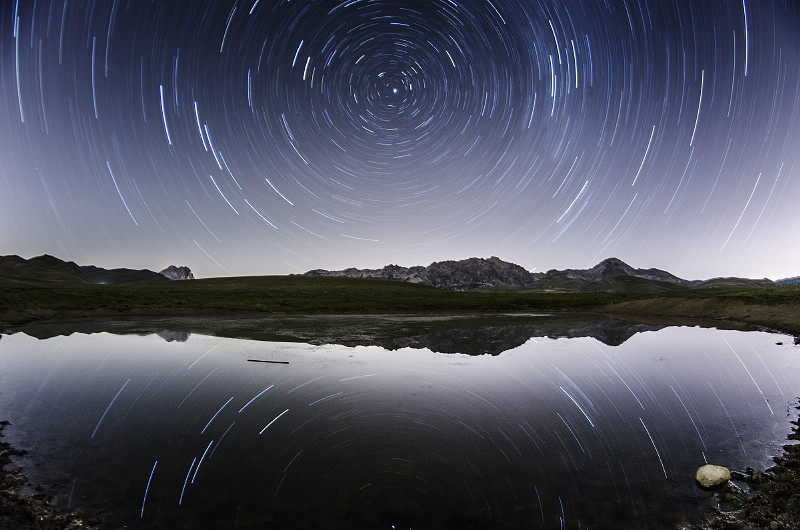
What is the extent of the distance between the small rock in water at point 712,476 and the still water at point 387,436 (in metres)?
0.26

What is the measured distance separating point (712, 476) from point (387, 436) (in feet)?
22.1

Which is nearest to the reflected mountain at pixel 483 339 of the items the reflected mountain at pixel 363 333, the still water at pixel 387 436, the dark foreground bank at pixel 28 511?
the reflected mountain at pixel 363 333

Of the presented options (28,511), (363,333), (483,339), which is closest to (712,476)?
(28,511)

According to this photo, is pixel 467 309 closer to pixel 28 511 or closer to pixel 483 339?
pixel 483 339

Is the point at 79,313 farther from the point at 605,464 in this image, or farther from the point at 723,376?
the point at 723,376

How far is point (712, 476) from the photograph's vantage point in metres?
7.46

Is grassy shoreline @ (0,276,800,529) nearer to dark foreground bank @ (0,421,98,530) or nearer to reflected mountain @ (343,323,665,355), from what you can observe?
dark foreground bank @ (0,421,98,530)

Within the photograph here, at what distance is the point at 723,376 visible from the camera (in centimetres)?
1716

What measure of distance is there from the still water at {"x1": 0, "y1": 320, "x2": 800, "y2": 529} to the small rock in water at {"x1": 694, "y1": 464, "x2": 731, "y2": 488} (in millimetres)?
264

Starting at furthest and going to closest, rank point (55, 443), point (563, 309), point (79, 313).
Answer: point (563, 309) < point (79, 313) < point (55, 443)

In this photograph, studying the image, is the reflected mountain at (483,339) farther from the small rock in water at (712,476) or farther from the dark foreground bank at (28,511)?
the dark foreground bank at (28,511)

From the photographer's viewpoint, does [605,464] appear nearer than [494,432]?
Yes

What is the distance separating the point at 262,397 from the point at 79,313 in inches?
1640

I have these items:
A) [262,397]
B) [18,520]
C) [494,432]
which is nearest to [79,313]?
[262,397]
